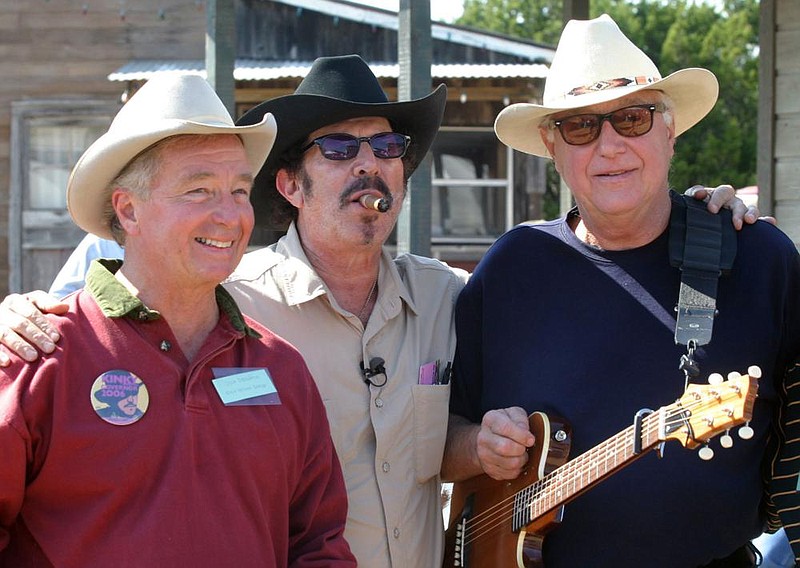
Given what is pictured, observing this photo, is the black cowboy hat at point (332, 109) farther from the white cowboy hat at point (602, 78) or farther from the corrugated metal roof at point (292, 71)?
the corrugated metal roof at point (292, 71)

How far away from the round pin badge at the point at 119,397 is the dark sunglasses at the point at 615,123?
149cm

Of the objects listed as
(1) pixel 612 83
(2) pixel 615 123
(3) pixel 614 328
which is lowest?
(3) pixel 614 328

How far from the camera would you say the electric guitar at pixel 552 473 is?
93.7 inches

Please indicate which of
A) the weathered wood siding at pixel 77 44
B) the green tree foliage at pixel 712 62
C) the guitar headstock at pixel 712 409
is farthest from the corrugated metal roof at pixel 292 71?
the green tree foliage at pixel 712 62

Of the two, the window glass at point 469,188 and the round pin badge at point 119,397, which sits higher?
the window glass at point 469,188

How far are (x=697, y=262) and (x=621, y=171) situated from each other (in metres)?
0.34

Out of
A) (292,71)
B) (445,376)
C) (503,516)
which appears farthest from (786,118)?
(292,71)

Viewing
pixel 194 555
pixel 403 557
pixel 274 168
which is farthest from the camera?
pixel 274 168

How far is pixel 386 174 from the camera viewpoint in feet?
10.6

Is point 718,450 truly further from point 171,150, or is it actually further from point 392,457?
point 171,150

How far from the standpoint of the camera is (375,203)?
315 cm

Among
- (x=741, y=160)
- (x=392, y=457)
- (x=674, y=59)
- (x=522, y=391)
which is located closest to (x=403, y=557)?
(x=392, y=457)

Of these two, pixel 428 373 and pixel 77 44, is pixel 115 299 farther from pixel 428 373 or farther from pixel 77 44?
pixel 77 44

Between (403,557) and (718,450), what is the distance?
0.94m
